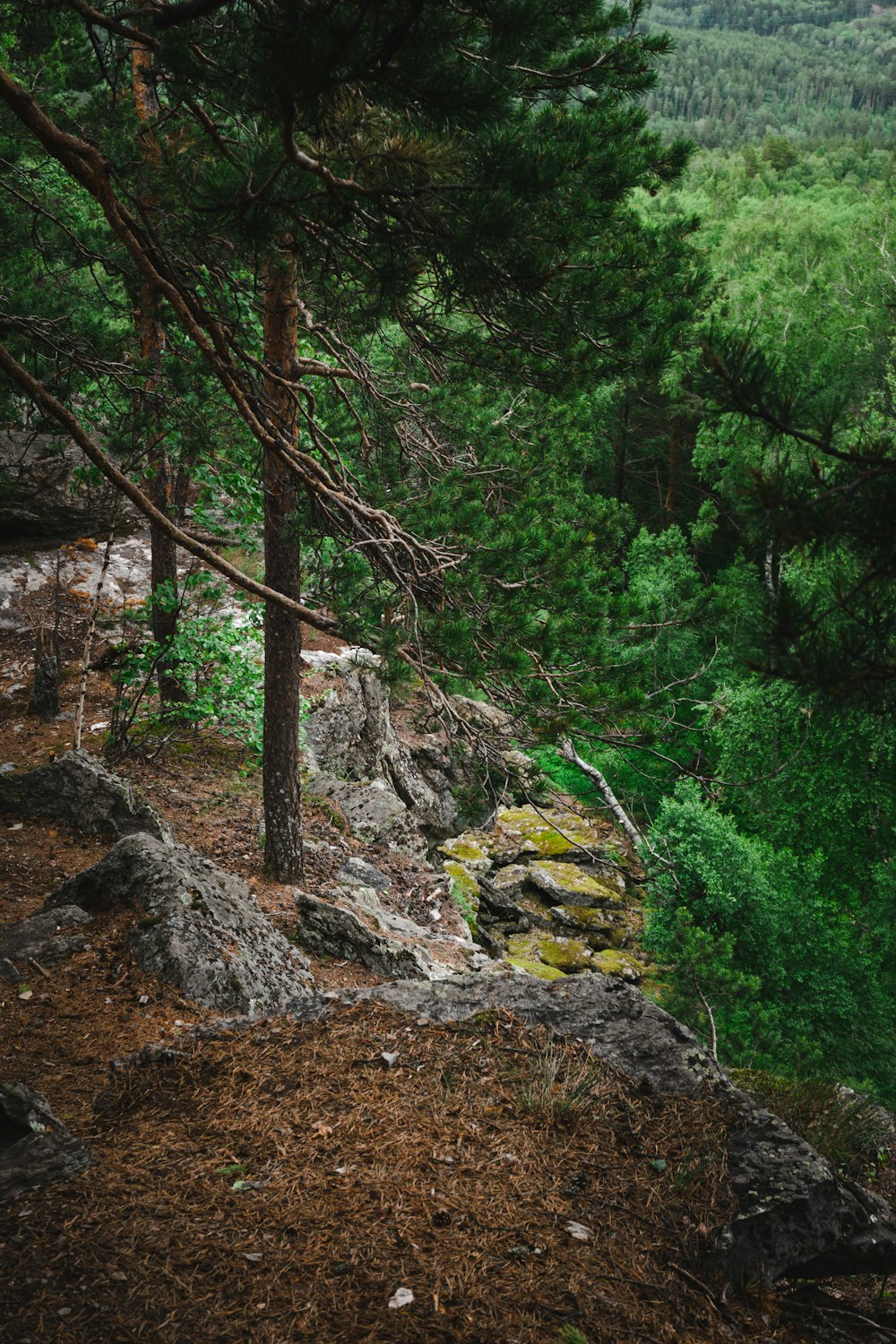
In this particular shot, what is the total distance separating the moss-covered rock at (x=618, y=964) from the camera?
1347cm

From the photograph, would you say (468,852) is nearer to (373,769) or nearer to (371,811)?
(373,769)

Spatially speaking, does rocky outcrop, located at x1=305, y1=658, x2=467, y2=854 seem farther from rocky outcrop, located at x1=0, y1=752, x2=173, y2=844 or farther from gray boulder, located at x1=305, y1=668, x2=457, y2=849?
rocky outcrop, located at x1=0, y1=752, x2=173, y2=844

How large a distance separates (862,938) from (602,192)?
16.7 metres

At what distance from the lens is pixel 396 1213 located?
9.12 feet

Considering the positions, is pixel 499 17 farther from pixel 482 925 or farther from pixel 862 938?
pixel 862 938

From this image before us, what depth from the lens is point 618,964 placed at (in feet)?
45.6

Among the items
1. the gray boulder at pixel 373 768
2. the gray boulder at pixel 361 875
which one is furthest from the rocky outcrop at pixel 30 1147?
the gray boulder at pixel 373 768

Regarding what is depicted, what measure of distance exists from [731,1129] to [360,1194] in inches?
59.5

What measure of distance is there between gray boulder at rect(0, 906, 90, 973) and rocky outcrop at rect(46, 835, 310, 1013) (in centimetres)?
14

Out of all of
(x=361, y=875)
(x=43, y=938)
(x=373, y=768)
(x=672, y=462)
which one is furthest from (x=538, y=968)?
(x=672, y=462)

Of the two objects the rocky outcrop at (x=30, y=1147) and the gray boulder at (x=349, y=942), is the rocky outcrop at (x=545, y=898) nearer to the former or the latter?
the gray boulder at (x=349, y=942)

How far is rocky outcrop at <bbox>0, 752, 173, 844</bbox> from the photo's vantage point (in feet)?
21.4

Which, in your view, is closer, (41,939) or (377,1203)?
(377,1203)

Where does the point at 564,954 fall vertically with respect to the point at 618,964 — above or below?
above
